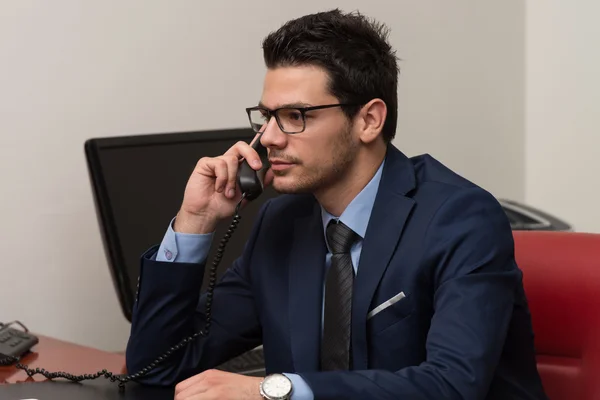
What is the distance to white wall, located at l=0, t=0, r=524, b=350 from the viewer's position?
2312mm

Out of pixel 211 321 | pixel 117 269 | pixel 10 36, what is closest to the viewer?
pixel 211 321

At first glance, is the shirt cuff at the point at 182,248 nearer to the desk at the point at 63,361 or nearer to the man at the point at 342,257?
the man at the point at 342,257

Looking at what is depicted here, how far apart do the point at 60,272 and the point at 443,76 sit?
1.43 meters

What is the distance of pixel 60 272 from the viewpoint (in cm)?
241

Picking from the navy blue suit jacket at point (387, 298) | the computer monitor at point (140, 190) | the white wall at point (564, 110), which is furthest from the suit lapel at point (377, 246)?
the white wall at point (564, 110)

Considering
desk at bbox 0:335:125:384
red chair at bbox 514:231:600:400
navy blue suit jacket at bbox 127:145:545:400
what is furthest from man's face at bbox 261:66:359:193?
desk at bbox 0:335:125:384

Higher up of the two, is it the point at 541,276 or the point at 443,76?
the point at 443,76

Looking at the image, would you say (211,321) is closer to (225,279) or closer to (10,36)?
(225,279)

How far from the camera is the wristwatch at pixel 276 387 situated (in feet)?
4.05

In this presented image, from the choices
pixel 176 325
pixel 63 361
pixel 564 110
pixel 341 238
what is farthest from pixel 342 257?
pixel 564 110

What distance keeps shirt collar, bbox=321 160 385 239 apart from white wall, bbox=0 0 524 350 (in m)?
1.02

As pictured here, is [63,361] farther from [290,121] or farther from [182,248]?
[290,121]

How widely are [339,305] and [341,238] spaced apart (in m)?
0.13

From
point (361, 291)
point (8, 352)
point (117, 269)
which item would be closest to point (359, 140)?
point (361, 291)
